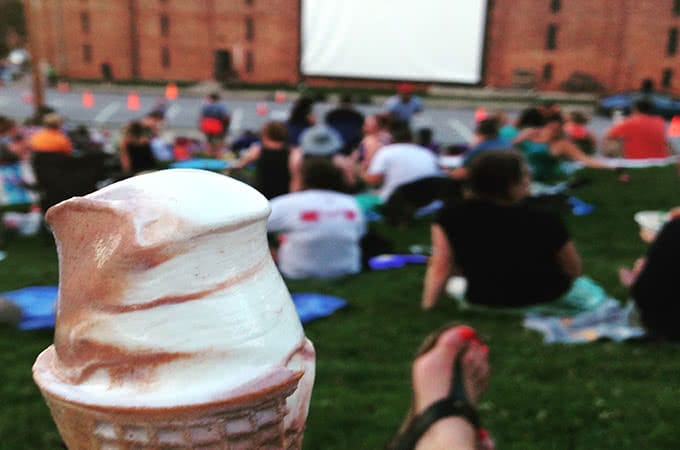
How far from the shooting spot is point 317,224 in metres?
4.91

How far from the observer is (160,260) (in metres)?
0.84

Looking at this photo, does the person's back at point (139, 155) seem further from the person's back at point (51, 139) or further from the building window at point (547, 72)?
the building window at point (547, 72)

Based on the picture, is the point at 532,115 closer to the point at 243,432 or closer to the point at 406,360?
the point at 406,360

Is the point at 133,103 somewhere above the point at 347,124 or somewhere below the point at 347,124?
below

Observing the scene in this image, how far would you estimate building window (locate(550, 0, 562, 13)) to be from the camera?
40.3 meters

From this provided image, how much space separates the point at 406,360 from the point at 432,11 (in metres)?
24.5

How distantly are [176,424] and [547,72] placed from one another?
44.3 meters

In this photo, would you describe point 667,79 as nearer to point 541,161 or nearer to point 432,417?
point 541,161

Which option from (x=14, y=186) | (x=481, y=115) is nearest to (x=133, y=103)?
(x=481, y=115)

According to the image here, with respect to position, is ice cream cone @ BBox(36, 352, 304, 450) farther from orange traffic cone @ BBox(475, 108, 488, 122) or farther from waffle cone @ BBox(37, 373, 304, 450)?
orange traffic cone @ BBox(475, 108, 488, 122)

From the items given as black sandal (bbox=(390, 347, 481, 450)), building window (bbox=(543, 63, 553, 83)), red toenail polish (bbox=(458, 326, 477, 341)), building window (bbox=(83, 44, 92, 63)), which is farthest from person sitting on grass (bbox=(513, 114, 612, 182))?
building window (bbox=(83, 44, 92, 63))

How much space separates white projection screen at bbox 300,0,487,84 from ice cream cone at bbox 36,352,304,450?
25333 millimetres

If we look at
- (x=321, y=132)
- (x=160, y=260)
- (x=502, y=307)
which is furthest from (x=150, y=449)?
(x=321, y=132)

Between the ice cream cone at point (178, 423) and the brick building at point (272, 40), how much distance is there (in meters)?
40.8
